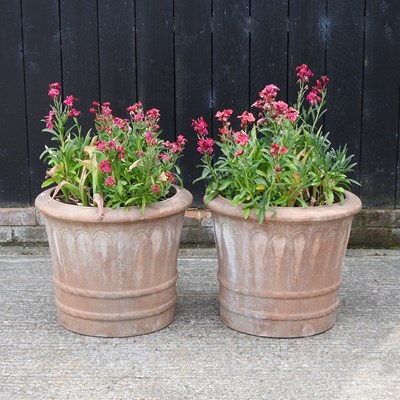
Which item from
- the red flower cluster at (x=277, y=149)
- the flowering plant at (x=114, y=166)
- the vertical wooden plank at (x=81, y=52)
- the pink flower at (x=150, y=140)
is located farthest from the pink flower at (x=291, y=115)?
the vertical wooden plank at (x=81, y=52)

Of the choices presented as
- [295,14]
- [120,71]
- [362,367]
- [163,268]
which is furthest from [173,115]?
[362,367]

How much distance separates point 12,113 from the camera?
5113mm

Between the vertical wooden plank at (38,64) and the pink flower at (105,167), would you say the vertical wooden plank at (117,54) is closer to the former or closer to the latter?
the vertical wooden plank at (38,64)

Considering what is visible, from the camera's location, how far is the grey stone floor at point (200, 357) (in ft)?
11.1

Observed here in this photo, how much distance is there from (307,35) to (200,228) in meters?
1.44

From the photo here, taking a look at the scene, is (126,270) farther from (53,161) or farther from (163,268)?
(53,161)

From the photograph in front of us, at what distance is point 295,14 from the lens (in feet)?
16.2

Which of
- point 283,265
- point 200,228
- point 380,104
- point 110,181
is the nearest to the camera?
point 110,181

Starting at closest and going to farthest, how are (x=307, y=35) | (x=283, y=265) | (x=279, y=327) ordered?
(x=283, y=265) → (x=279, y=327) → (x=307, y=35)

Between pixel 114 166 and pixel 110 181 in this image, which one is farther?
pixel 114 166

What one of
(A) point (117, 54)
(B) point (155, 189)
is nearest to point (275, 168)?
(B) point (155, 189)

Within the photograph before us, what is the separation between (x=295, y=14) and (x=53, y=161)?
6.28 ft

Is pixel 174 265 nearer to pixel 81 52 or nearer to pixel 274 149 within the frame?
pixel 274 149

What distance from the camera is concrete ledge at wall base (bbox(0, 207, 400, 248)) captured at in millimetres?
5184
